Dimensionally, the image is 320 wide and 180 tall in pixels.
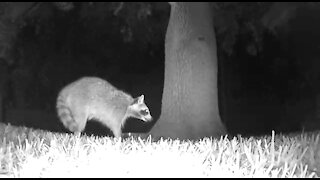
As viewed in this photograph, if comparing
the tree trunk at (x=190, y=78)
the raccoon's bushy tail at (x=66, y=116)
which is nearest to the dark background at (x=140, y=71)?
the tree trunk at (x=190, y=78)

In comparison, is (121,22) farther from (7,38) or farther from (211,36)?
(211,36)

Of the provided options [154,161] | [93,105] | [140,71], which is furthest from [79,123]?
[140,71]

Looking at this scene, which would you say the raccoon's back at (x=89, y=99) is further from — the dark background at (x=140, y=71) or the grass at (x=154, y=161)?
the dark background at (x=140, y=71)

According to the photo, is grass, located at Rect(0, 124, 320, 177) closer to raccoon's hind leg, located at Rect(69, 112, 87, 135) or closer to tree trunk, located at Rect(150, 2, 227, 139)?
raccoon's hind leg, located at Rect(69, 112, 87, 135)

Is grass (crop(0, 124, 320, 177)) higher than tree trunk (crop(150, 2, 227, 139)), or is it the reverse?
tree trunk (crop(150, 2, 227, 139))

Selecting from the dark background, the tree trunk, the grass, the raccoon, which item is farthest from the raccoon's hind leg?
the dark background
